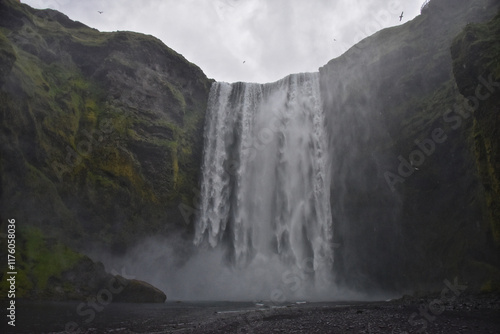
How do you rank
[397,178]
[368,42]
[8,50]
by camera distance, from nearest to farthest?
[8,50] < [397,178] < [368,42]

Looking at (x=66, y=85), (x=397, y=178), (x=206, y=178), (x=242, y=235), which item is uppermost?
(x=66, y=85)

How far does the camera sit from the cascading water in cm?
3428

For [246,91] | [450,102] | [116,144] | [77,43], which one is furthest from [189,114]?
[450,102]

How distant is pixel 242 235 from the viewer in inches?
1417

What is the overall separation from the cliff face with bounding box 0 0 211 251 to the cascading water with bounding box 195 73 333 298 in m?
2.68

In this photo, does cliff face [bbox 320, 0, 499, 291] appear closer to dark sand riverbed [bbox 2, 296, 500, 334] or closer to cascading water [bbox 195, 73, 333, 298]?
cascading water [bbox 195, 73, 333, 298]

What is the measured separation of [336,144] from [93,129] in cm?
2369

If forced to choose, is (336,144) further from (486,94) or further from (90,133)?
(90,133)

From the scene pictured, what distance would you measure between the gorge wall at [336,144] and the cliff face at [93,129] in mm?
124

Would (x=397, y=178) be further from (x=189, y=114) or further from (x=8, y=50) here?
(x=8, y=50)

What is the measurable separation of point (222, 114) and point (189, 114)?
3987 millimetres

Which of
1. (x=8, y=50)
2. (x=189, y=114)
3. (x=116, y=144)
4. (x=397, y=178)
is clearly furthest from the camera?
(x=189, y=114)

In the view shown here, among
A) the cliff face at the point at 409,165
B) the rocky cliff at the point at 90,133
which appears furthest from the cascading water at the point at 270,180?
the rocky cliff at the point at 90,133

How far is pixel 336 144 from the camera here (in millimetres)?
36500
